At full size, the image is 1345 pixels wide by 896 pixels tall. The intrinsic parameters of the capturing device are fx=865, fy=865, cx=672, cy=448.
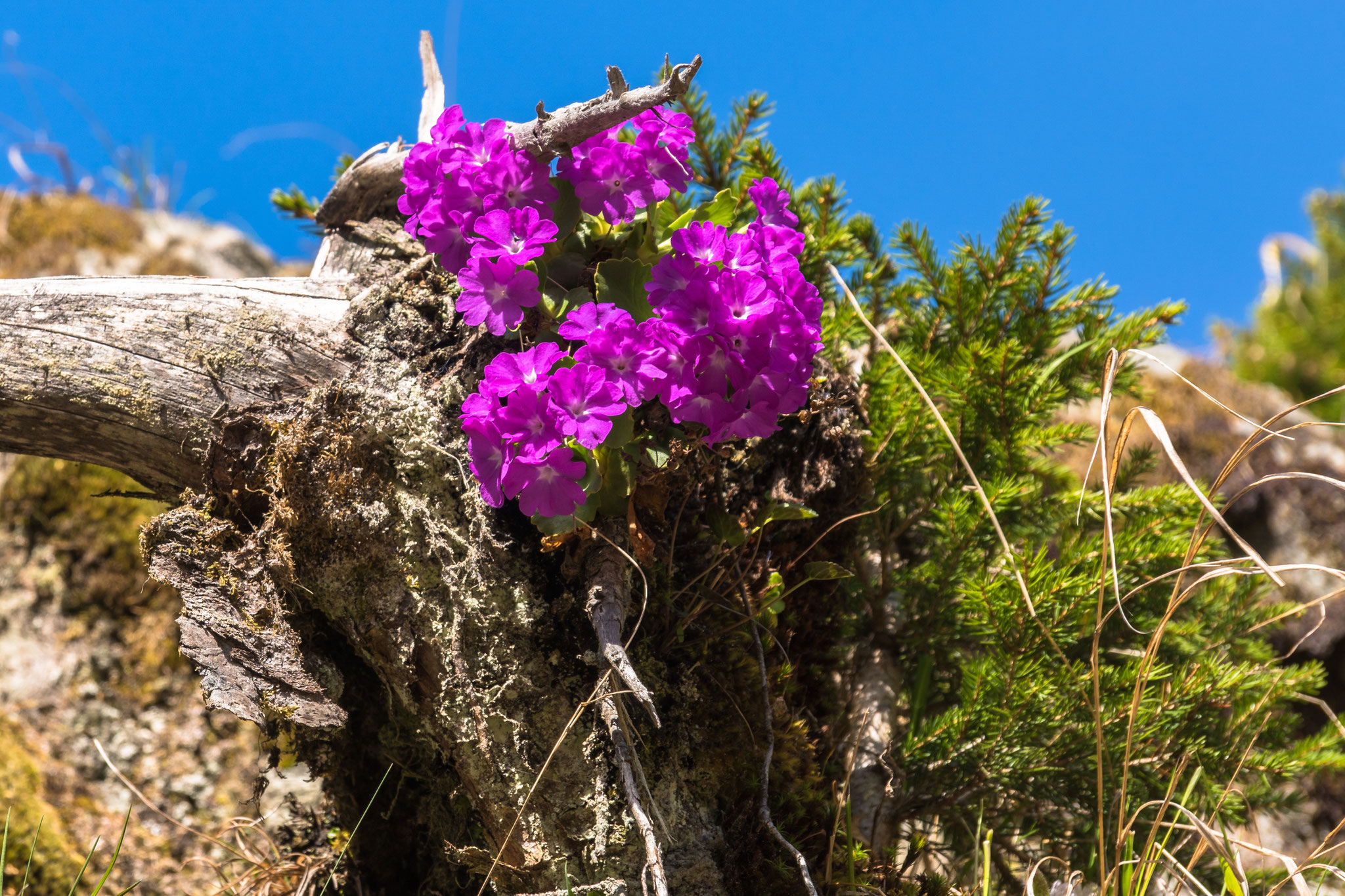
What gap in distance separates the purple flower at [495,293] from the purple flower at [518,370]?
0.11 m

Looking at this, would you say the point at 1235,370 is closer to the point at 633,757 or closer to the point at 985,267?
the point at 985,267

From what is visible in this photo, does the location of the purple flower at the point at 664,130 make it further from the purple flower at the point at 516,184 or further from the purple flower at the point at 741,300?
the purple flower at the point at 741,300

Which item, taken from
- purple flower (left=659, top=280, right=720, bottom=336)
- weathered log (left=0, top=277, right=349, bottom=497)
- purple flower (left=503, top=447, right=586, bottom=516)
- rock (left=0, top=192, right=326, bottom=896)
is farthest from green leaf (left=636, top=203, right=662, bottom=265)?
rock (left=0, top=192, right=326, bottom=896)

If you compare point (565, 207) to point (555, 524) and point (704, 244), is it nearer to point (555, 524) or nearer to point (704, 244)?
point (704, 244)

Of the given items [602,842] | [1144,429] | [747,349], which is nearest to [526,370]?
[747,349]

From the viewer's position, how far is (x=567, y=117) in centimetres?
167

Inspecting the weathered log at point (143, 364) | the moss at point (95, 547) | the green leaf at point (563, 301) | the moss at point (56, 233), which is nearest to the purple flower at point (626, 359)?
the green leaf at point (563, 301)

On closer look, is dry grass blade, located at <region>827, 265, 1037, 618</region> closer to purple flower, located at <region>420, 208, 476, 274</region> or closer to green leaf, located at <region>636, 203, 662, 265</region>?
green leaf, located at <region>636, 203, 662, 265</region>

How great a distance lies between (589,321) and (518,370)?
0.50ft

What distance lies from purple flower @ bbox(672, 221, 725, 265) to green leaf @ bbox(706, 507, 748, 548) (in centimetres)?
57

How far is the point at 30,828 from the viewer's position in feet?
9.34

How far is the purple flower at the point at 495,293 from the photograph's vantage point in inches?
61.8

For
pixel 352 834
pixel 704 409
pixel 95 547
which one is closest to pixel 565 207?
pixel 704 409

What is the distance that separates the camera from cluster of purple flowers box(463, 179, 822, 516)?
1.46m
